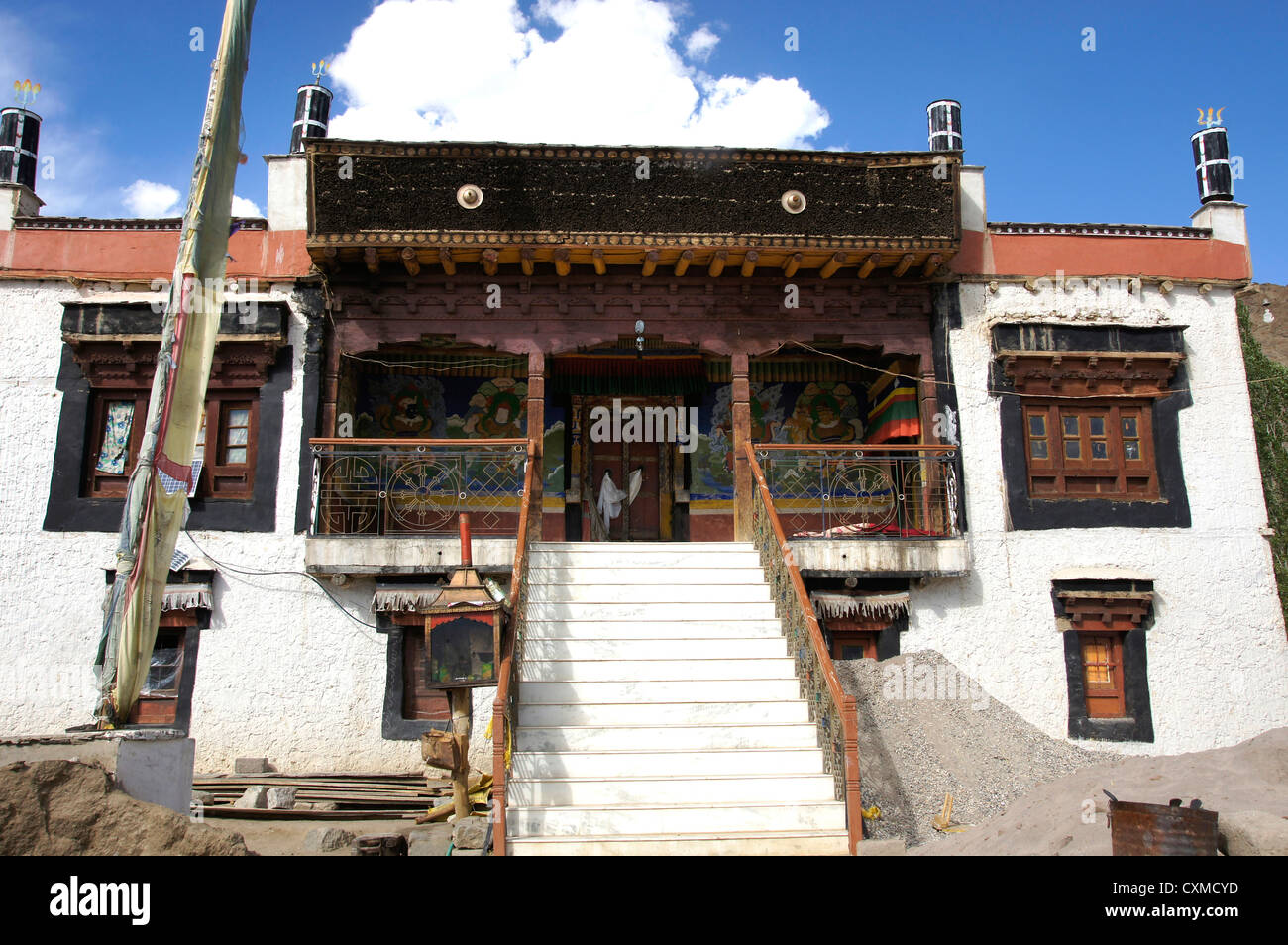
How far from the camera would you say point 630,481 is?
13672 mm

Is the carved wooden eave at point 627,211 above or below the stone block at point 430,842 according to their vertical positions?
above

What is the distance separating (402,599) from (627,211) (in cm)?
532

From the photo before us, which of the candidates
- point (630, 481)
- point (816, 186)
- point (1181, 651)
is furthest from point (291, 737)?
point (1181, 651)

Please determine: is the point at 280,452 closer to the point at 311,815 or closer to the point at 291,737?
the point at 291,737

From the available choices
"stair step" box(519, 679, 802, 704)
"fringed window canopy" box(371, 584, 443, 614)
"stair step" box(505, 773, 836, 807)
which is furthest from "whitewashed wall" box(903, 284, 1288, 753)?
"fringed window canopy" box(371, 584, 443, 614)

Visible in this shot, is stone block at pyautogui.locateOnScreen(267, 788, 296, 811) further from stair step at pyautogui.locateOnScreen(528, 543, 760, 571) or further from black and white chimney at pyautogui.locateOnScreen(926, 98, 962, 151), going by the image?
black and white chimney at pyautogui.locateOnScreen(926, 98, 962, 151)

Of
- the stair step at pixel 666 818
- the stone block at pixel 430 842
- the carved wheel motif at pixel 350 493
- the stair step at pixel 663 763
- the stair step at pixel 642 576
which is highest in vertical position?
the carved wheel motif at pixel 350 493

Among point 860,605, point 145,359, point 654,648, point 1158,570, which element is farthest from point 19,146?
point 1158,570

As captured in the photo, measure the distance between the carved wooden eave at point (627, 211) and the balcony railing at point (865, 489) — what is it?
2.37 metres

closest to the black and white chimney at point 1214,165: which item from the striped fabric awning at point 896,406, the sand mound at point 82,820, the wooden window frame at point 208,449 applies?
the striped fabric awning at point 896,406

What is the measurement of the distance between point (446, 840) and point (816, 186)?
27.9 ft

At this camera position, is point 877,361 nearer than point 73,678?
No

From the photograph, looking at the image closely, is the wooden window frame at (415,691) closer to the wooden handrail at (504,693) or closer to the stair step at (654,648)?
the wooden handrail at (504,693)

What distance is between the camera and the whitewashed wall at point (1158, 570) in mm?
10922
